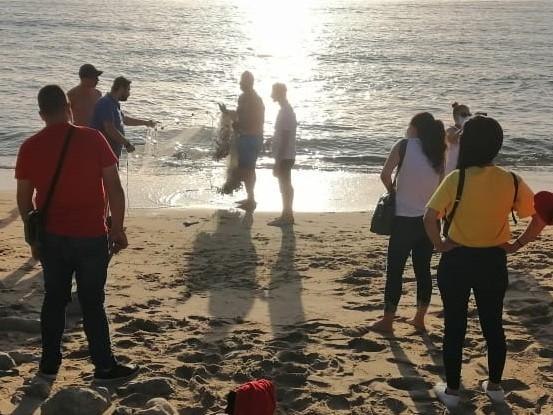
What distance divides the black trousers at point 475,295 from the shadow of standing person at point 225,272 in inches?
73.5

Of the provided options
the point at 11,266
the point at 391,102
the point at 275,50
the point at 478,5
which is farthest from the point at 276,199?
the point at 478,5

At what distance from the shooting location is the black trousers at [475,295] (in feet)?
14.9

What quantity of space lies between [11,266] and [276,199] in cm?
518

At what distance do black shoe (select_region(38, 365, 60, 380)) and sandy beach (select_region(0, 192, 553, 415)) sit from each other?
61 mm

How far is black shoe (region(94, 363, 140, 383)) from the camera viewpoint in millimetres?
5020

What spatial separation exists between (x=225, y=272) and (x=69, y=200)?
10.5ft

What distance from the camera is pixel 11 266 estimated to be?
25.4 ft

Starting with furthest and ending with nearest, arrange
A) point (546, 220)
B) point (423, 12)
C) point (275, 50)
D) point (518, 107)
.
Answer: point (423, 12) < point (275, 50) < point (518, 107) < point (546, 220)

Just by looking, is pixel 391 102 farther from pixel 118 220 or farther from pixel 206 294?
pixel 118 220

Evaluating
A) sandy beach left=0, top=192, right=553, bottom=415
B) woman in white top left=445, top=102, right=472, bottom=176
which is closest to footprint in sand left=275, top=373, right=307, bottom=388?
sandy beach left=0, top=192, right=553, bottom=415

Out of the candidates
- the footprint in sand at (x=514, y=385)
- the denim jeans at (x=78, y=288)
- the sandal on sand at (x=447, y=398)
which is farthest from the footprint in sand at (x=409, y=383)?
the denim jeans at (x=78, y=288)

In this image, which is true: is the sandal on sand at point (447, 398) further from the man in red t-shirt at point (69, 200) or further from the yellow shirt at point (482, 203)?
the man in red t-shirt at point (69, 200)

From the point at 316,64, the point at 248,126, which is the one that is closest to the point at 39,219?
the point at 248,126

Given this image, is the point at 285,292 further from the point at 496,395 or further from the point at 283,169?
the point at 283,169
